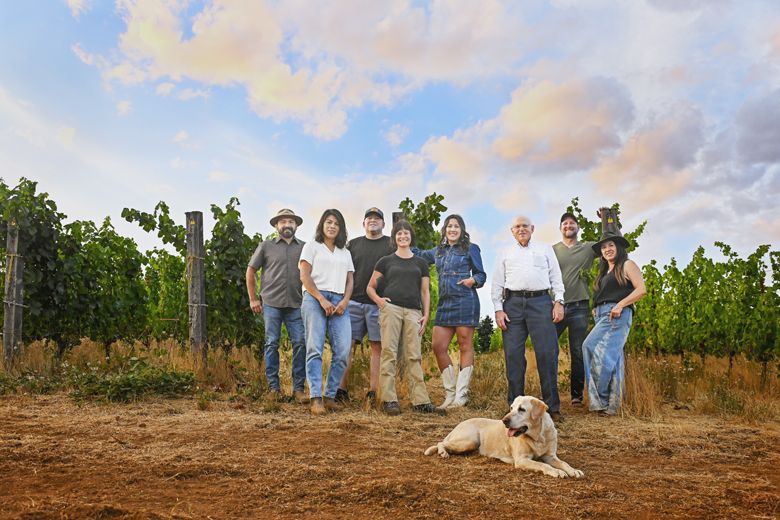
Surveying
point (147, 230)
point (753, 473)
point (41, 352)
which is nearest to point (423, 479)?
point (753, 473)

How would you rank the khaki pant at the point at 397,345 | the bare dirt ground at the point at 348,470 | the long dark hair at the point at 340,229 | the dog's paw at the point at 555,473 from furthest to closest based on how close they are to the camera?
the long dark hair at the point at 340,229 < the khaki pant at the point at 397,345 < the dog's paw at the point at 555,473 < the bare dirt ground at the point at 348,470

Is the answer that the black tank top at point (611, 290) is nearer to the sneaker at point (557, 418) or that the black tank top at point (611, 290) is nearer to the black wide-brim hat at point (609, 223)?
the sneaker at point (557, 418)

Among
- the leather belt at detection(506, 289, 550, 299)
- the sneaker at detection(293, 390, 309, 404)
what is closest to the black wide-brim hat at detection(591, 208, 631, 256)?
the leather belt at detection(506, 289, 550, 299)

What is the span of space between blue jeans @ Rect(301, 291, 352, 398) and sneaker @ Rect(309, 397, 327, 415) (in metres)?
0.04

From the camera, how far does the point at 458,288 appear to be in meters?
6.70

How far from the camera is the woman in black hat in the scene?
6633 millimetres

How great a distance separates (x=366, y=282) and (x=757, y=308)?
20.6 feet

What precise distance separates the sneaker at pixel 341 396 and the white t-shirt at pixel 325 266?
1172 mm

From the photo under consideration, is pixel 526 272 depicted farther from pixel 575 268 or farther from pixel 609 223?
pixel 609 223

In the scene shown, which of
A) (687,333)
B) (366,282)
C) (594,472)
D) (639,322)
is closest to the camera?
(594,472)

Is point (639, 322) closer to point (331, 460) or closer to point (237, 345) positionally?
point (237, 345)

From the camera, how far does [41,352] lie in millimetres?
10336

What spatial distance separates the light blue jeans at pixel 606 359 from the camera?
21.8ft

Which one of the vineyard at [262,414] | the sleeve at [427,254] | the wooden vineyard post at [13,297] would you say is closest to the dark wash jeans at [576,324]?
the vineyard at [262,414]
